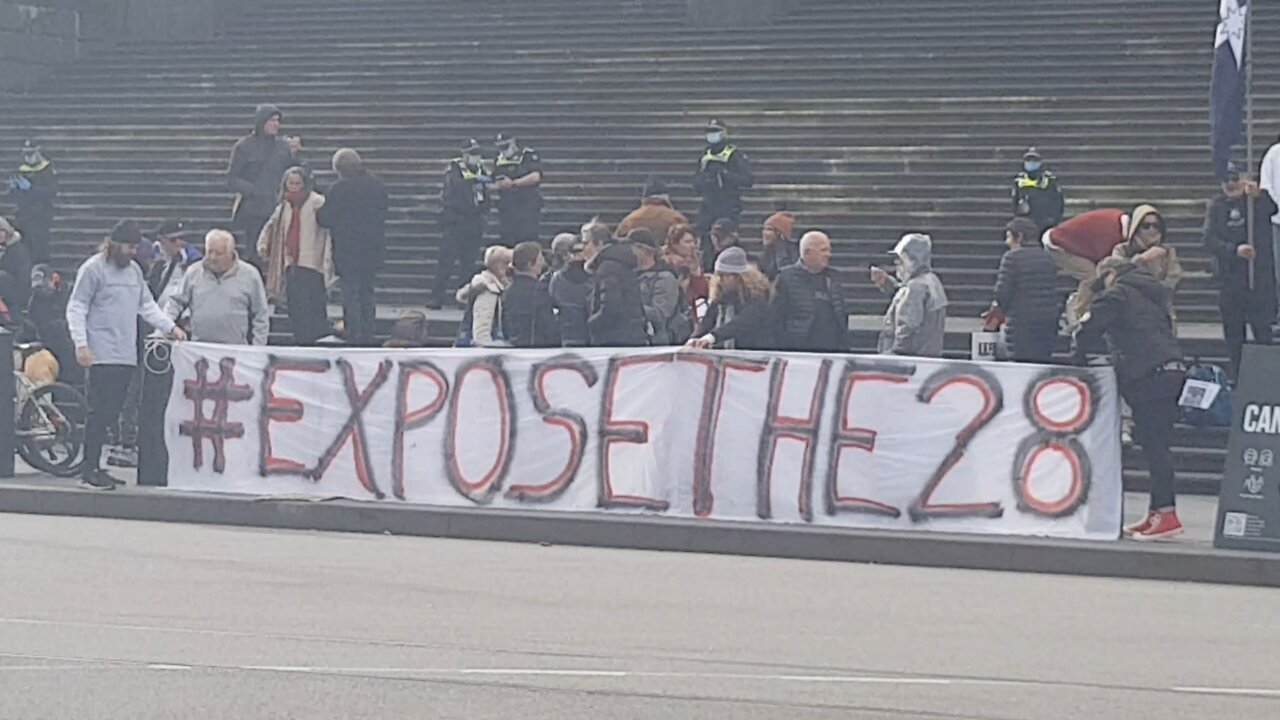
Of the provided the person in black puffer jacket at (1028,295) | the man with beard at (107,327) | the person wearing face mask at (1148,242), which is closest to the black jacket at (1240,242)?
the person in black puffer jacket at (1028,295)

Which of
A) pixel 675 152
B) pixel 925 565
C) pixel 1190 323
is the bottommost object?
pixel 925 565

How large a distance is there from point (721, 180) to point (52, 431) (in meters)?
7.71

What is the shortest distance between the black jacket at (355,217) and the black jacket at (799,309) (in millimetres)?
5131

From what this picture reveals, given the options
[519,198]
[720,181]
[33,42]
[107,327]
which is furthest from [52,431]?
[33,42]

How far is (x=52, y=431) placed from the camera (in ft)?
57.7

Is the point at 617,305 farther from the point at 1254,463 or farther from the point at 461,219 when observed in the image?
the point at 461,219

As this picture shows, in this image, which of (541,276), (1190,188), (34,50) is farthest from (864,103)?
(34,50)

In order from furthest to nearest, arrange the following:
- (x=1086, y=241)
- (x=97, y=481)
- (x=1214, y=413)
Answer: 1. (x=1086, y=241)
2. (x=1214, y=413)
3. (x=97, y=481)

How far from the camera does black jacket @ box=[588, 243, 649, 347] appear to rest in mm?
16641

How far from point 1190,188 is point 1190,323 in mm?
3158

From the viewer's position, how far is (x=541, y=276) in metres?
Answer: 18.2

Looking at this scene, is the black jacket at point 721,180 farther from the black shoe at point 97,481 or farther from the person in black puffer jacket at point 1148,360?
the person in black puffer jacket at point 1148,360

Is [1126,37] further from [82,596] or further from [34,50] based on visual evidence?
[82,596]

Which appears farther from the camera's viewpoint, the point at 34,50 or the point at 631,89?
the point at 34,50
